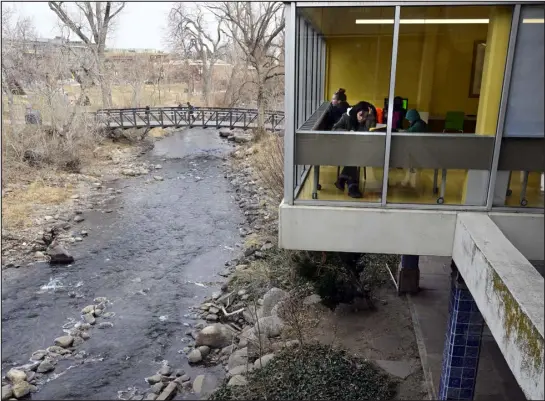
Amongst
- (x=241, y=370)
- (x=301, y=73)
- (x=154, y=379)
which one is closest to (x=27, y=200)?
(x=154, y=379)

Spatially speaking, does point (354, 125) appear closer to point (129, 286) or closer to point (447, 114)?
point (447, 114)

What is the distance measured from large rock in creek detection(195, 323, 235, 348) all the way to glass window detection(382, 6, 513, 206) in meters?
4.82

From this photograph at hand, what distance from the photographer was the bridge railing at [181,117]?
836 inches

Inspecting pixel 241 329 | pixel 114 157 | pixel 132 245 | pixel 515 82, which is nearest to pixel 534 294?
pixel 515 82

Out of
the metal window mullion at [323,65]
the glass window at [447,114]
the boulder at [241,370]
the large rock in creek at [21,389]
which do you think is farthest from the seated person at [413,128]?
the large rock in creek at [21,389]

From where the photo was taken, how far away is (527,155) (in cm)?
432

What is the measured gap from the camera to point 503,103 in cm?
425

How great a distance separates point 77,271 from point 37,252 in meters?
1.60

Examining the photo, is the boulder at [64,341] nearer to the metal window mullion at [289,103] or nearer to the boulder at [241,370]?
A: the boulder at [241,370]

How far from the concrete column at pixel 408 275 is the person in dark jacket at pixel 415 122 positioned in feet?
13.0

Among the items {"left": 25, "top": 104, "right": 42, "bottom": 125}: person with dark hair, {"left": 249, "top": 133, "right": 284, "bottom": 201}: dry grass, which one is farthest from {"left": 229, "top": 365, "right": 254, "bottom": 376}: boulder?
{"left": 25, "top": 104, "right": 42, "bottom": 125}: person with dark hair

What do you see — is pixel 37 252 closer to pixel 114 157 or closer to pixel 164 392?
pixel 164 392

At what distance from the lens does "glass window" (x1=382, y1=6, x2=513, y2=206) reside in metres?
4.29

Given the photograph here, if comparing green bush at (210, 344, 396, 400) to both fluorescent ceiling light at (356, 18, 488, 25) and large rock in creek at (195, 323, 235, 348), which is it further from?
fluorescent ceiling light at (356, 18, 488, 25)
